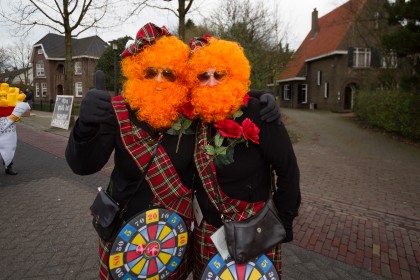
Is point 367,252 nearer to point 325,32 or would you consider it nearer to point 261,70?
point 261,70

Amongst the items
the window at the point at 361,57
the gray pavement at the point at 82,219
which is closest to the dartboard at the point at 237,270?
the gray pavement at the point at 82,219

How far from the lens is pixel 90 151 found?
1635mm

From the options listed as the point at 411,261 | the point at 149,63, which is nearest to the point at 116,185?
the point at 149,63

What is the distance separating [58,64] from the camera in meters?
41.2

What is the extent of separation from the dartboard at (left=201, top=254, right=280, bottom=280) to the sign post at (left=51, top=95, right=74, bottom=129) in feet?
43.9

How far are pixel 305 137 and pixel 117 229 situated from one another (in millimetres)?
12185

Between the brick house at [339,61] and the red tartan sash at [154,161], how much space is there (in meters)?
18.0

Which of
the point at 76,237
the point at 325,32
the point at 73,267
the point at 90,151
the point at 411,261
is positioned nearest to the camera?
the point at 90,151

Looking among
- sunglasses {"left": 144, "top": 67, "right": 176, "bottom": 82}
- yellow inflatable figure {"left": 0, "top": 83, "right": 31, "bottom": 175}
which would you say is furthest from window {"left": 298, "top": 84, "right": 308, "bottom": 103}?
sunglasses {"left": 144, "top": 67, "right": 176, "bottom": 82}

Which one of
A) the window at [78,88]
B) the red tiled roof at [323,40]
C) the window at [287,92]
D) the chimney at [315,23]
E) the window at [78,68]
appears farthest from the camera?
the window at [78,88]

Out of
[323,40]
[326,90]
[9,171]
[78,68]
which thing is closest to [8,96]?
[9,171]

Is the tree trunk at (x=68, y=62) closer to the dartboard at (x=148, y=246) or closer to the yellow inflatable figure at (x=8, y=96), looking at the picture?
the yellow inflatable figure at (x=8, y=96)

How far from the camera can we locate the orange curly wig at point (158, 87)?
1.71m

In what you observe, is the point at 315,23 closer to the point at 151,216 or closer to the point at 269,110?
the point at 269,110
